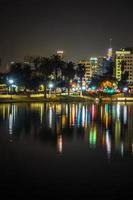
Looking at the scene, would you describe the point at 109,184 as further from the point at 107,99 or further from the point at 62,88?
the point at 62,88

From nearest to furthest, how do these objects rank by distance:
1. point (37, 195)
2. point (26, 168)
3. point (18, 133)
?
point (37, 195) < point (26, 168) < point (18, 133)

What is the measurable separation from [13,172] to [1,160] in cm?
263

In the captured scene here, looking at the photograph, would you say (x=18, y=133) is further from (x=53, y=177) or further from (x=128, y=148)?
(x=53, y=177)

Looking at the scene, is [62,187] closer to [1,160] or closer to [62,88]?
[1,160]

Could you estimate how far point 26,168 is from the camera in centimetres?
1683

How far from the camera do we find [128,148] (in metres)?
22.6

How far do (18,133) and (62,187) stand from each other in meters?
15.4

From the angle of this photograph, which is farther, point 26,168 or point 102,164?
point 102,164

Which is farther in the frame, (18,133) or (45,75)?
(45,75)

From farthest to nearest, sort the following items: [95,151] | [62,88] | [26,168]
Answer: [62,88]
[95,151]
[26,168]

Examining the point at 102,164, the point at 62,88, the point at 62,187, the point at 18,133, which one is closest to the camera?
the point at 62,187

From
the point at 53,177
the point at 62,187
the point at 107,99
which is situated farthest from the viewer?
the point at 107,99

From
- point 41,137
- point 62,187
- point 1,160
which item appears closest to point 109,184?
point 62,187

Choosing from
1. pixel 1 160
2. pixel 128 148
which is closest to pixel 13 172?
pixel 1 160
